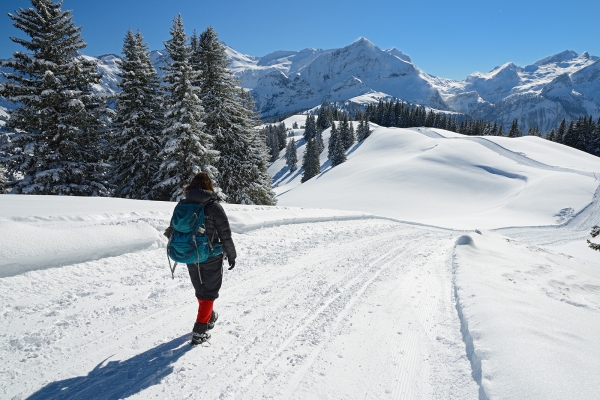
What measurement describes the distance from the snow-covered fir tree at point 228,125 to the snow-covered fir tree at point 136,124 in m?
3.04

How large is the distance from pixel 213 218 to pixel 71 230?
4.10m

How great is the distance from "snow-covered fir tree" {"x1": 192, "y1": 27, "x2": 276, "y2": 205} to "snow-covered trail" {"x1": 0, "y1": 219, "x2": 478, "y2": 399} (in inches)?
558

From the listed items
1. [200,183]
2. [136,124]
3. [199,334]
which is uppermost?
[136,124]

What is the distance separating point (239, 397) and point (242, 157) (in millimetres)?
19132

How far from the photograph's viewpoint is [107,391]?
300 centimetres

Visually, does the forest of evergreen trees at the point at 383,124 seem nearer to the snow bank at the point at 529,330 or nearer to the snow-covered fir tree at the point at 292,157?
the snow-covered fir tree at the point at 292,157

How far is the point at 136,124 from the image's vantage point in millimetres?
18047

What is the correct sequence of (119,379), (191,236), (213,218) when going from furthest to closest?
(213,218) < (191,236) < (119,379)

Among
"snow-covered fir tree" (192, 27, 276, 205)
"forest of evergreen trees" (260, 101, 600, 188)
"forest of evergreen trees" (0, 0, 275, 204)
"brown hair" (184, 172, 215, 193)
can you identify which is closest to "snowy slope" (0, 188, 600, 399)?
"brown hair" (184, 172, 215, 193)

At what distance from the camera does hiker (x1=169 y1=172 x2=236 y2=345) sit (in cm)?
387

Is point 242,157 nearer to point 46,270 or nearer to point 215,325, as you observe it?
point 46,270

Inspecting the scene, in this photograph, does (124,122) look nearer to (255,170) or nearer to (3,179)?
(255,170)

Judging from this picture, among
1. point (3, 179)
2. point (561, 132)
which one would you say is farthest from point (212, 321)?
point (561, 132)

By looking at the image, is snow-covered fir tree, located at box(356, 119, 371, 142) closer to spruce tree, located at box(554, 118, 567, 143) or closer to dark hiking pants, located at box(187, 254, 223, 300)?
spruce tree, located at box(554, 118, 567, 143)
